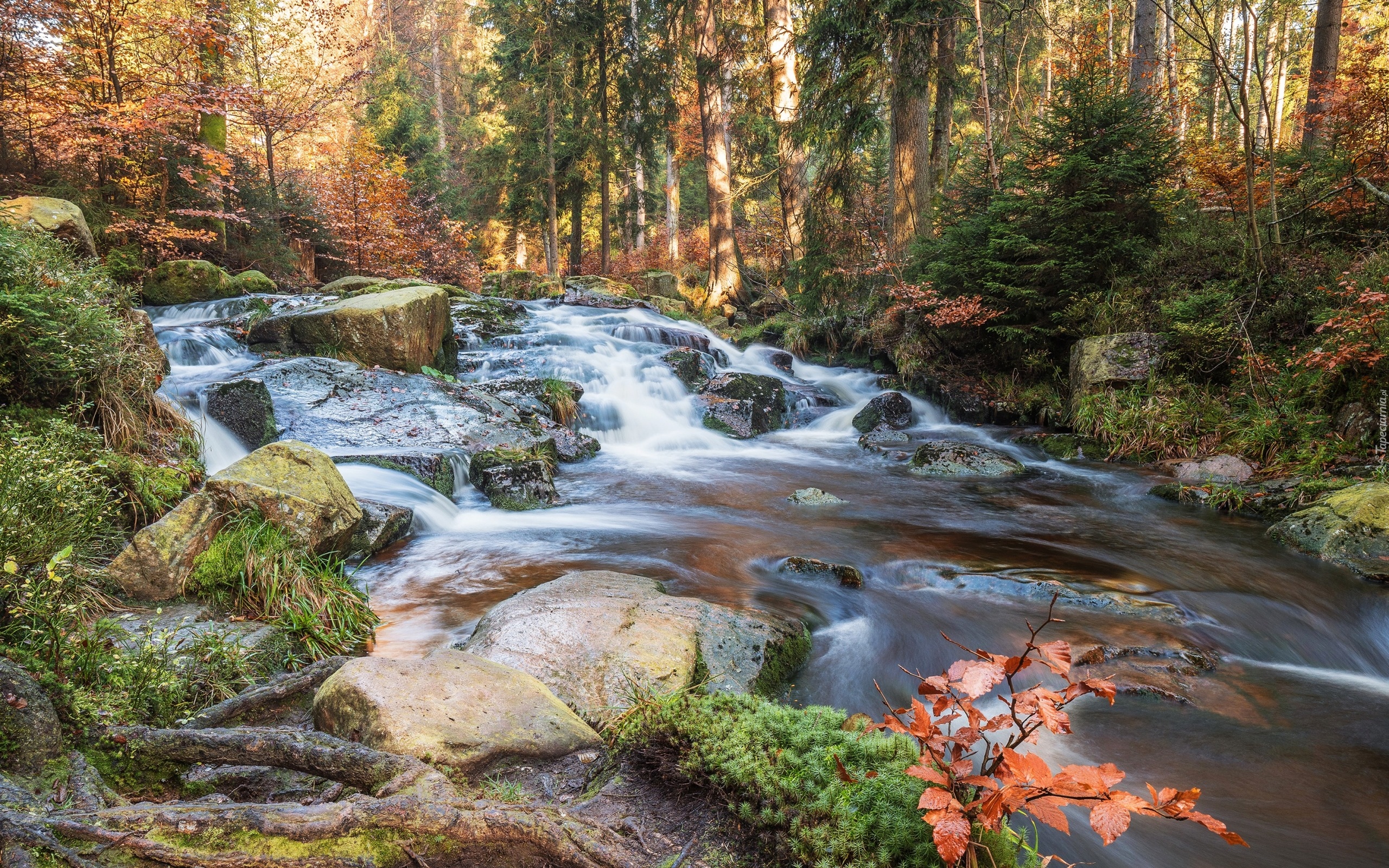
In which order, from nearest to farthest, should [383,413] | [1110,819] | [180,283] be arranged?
[1110,819], [383,413], [180,283]

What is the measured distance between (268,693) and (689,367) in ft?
37.2

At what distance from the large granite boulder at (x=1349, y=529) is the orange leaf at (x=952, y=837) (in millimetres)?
6046

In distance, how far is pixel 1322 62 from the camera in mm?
11438

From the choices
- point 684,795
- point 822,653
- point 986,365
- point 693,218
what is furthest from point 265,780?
point 693,218

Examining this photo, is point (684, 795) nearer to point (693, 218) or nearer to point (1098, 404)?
point (1098, 404)

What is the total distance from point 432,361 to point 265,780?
9505mm

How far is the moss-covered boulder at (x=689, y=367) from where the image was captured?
1359 centimetres

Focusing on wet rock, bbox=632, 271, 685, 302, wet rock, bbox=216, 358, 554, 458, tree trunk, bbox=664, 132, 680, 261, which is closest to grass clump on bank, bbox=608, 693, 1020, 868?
wet rock, bbox=216, 358, 554, 458

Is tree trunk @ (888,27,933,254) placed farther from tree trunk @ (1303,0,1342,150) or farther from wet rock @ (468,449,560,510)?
wet rock @ (468,449,560,510)

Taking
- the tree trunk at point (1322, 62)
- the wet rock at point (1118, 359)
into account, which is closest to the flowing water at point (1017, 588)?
the wet rock at point (1118, 359)

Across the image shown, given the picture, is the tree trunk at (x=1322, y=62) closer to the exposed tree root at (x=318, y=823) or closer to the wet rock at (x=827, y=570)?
the wet rock at (x=827, y=570)

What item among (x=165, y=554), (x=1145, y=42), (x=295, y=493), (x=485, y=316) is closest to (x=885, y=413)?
(x=1145, y=42)

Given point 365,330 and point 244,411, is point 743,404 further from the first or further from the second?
point 244,411

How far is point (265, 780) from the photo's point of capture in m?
2.28
